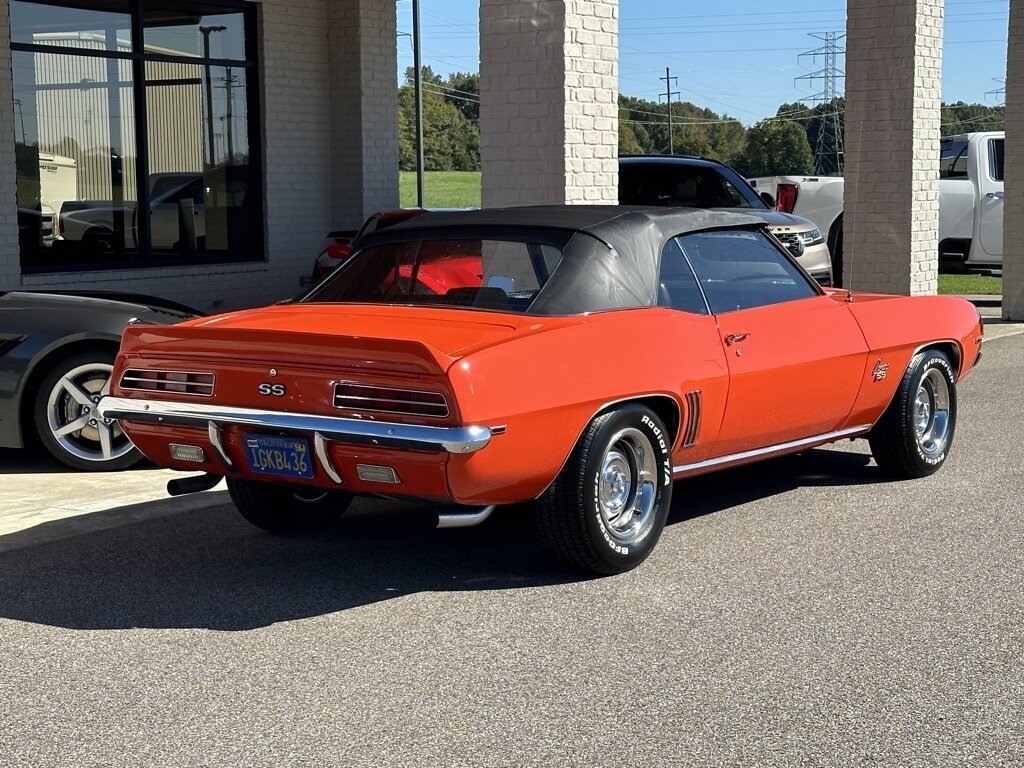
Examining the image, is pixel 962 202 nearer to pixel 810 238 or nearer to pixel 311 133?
pixel 810 238

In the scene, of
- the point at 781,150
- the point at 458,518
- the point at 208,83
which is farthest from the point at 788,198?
the point at 781,150

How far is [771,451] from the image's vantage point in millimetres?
6828

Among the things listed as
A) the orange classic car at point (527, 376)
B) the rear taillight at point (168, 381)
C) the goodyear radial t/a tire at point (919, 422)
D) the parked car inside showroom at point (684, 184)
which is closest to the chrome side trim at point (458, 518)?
the orange classic car at point (527, 376)

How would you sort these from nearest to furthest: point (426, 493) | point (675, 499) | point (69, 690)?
point (69, 690)
point (426, 493)
point (675, 499)

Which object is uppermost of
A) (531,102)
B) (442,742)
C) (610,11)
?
(610,11)

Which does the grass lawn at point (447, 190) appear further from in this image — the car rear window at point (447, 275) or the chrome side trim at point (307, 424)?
the chrome side trim at point (307, 424)

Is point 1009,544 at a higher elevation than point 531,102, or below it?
below

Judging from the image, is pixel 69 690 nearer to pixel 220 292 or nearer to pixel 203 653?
pixel 203 653

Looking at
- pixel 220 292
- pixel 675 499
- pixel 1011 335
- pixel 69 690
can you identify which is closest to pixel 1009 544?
pixel 675 499

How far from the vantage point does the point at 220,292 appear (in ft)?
53.3

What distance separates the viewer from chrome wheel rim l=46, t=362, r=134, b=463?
806cm

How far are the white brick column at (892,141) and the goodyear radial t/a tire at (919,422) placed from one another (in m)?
7.16

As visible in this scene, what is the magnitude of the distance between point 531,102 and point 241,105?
7.10 meters

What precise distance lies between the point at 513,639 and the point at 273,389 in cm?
129
